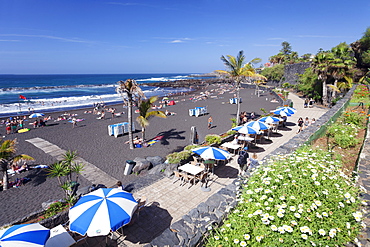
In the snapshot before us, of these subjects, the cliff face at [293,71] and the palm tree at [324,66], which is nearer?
the palm tree at [324,66]

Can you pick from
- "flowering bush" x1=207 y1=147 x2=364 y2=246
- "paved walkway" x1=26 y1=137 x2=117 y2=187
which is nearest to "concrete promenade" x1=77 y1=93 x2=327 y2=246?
"paved walkway" x1=26 y1=137 x2=117 y2=187

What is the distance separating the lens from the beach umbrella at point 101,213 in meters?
4.78

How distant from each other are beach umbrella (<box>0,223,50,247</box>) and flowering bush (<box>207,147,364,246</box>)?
3.84 m

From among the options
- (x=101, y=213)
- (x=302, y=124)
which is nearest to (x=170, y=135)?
(x=302, y=124)

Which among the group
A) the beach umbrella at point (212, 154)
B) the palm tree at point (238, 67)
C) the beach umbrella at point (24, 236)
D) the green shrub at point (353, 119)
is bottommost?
the beach umbrella at point (24, 236)

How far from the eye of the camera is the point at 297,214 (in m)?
3.22

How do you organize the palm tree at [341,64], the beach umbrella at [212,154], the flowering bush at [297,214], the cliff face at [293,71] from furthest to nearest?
the cliff face at [293,71], the palm tree at [341,64], the beach umbrella at [212,154], the flowering bush at [297,214]

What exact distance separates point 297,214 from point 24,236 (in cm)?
561

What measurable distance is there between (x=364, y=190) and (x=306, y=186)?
99 cm

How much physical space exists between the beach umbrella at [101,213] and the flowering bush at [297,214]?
254 cm

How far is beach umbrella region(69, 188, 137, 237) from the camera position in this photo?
4.78 metres

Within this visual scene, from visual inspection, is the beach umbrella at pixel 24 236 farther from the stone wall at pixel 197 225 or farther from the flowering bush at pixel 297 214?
the flowering bush at pixel 297 214

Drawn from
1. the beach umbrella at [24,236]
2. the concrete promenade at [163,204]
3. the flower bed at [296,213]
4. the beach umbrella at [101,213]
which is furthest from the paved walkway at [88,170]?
the flower bed at [296,213]

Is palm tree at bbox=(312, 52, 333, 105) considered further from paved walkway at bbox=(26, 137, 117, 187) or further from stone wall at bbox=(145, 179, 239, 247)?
paved walkway at bbox=(26, 137, 117, 187)
